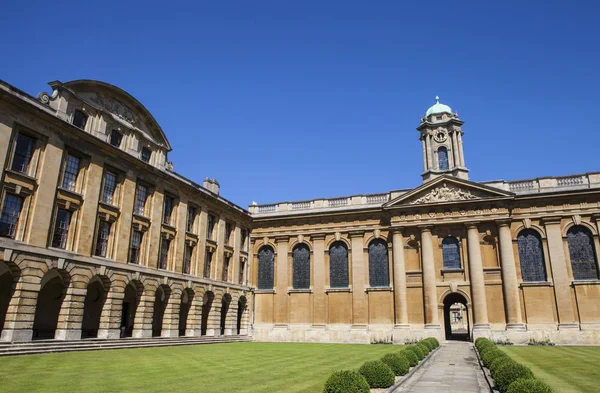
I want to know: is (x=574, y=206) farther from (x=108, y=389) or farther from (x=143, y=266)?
(x=108, y=389)

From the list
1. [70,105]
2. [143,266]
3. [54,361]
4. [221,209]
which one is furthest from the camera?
[221,209]

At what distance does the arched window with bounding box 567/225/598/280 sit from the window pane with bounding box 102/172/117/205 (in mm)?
35750

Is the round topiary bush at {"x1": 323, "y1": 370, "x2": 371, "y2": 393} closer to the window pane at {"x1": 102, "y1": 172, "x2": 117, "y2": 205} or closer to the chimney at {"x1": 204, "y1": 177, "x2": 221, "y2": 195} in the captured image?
the window pane at {"x1": 102, "y1": 172, "x2": 117, "y2": 205}

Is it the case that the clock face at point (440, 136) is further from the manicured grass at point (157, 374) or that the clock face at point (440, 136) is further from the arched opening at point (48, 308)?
the arched opening at point (48, 308)

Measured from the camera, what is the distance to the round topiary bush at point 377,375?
39.6ft

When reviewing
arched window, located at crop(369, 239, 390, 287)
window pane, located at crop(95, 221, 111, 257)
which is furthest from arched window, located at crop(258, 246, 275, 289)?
window pane, located at crop(95, 221, 111, 257)

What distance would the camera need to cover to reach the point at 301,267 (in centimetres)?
4369

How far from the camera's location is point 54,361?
1830cm

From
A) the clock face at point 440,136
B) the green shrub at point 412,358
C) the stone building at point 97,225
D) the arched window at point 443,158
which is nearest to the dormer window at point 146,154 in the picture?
the stone building at point 97,225

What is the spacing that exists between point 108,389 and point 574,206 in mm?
37281

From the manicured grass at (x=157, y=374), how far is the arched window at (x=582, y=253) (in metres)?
24.9

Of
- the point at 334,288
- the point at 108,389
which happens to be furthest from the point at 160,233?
the point at 108,389

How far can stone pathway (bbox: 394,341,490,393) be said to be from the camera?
1295 centimetres

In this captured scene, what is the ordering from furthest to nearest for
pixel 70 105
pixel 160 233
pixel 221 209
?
pixel 221 209 → pixel 160 233 → pixel 70 105
